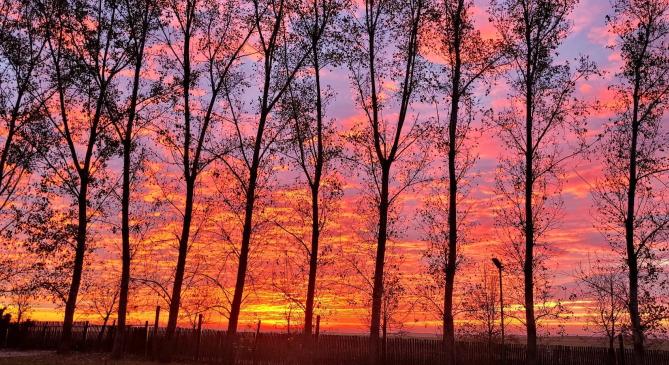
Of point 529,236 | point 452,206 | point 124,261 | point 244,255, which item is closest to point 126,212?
point 124,261

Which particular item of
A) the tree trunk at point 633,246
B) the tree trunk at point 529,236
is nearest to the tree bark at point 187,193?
the tree trunk at point 529,236

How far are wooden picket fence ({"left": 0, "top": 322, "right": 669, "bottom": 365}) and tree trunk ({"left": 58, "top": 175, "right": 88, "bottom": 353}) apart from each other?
4.26 meters

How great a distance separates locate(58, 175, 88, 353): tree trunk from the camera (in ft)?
97.6

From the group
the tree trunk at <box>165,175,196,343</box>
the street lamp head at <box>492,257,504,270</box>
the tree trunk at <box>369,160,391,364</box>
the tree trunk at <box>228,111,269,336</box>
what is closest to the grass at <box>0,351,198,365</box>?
the tree trunk at <box>165,175,196,343</box>

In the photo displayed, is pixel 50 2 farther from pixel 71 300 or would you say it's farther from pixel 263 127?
pixel 71 300

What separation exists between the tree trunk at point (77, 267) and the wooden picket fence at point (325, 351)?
4263 millimetres

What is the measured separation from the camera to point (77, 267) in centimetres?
2994

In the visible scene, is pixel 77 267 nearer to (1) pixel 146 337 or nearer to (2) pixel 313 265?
(1) pixel 146 337

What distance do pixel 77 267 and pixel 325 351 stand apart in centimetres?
1342

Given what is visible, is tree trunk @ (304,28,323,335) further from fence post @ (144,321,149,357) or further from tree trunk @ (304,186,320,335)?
fence post @ (144,321,149,357)

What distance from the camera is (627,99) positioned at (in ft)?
94.3

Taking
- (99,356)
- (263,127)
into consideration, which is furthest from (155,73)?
(99,356)

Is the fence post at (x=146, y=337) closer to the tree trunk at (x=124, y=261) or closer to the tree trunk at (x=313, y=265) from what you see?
the tree trunk at (x=124, y=261)

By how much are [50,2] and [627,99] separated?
30253mm
